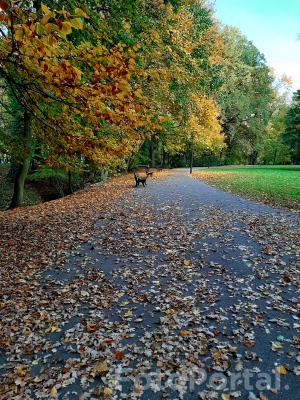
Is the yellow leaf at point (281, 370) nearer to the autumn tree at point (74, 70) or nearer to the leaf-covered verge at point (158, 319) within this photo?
the leaf-covered verge at point (158, 319)

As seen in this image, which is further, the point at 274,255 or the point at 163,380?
the point at 274,255

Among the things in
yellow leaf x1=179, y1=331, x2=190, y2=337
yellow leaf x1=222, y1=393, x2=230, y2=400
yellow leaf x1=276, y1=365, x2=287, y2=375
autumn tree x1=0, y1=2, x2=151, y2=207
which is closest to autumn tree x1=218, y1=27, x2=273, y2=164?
autumn tree x1=0, y1=2, x2=151, y2=207

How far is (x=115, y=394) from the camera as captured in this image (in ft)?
12.5

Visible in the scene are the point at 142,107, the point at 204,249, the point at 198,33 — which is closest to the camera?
the point at 142,107

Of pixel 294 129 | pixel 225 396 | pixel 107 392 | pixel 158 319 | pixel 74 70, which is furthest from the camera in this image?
pixel 294 129

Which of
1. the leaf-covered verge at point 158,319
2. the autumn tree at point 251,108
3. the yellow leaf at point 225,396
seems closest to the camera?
the yellow leaf at point 225,396

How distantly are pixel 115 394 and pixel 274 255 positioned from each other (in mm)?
5227

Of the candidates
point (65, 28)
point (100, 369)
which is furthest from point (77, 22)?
point (100, 369)

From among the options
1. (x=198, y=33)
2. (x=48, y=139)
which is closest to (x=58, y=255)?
(x=48, y=139)

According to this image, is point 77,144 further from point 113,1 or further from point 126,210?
point 126,210

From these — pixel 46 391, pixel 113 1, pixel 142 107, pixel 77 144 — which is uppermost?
pixel 113 1

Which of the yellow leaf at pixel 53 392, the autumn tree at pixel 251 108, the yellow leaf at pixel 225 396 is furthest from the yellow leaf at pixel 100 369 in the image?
the autumn tree at pixel 251 108

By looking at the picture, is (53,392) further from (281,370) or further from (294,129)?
(294,129)

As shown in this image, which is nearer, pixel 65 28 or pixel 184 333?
pixel 65 28
